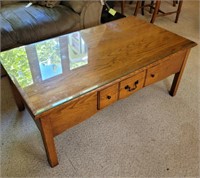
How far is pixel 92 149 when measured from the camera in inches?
52.4

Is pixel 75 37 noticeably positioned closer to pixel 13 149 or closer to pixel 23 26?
pixel 23 26

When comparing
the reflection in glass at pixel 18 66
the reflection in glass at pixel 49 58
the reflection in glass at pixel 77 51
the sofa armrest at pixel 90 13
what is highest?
the reflection in glass at pixel 18 66

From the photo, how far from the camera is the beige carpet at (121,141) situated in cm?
122

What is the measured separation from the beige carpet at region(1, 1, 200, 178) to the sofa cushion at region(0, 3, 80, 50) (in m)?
0.50

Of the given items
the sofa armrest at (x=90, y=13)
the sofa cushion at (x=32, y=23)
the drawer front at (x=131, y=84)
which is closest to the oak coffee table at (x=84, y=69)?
the drawer front at (x=131, y=84)

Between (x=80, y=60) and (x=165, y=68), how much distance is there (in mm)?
612

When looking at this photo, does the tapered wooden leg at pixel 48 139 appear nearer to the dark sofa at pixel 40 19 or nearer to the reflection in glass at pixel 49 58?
the reflection in glass at pixel 49 58

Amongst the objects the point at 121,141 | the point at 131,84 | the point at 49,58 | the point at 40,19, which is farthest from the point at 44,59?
the point at 40,19

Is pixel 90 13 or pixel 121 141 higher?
pixel 90 13

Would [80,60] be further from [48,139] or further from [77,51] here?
[48,139]

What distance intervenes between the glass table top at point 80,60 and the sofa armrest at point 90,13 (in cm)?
64

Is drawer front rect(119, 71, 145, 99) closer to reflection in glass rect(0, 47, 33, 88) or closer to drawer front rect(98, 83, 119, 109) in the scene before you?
drawer front rect(98, 83, 119, 109)

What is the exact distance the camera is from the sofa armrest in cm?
216

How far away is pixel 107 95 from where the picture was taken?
3.88 ft
